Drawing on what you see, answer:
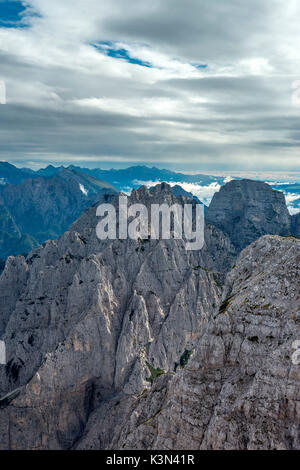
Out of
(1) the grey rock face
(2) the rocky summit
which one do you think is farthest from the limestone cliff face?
(1) the grey rock face

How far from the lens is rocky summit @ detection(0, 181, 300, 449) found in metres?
47.8

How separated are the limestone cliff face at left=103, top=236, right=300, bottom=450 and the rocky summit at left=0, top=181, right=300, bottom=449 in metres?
0.15

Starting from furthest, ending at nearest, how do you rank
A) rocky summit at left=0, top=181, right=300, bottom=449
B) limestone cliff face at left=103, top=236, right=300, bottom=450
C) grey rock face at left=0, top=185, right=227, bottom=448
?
grey rock face at left=0, top=185, right=227, bottom=448, rocky summit at left=0, top=181, right=300, bottom=449, limestone cliff face at left=103, top=236, right=300, bottom=450

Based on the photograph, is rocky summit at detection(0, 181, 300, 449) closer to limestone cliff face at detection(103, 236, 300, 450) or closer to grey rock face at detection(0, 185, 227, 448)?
limestone cliff face at detection(103, 236, 300, 450)

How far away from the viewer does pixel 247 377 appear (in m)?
51.2

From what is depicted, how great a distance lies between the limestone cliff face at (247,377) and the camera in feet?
147

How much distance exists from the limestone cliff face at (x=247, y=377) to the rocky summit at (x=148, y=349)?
0.49 feet

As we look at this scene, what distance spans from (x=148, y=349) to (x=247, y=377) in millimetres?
103196

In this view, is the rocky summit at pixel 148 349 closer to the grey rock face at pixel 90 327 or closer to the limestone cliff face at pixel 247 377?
the limestone cliff face at pixel 247 377

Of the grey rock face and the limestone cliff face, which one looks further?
the grey rock face

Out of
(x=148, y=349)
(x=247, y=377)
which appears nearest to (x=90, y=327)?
(x=148, y=349)
